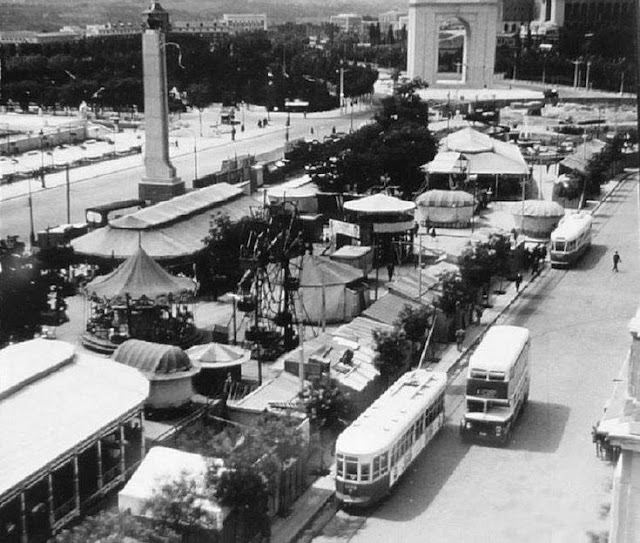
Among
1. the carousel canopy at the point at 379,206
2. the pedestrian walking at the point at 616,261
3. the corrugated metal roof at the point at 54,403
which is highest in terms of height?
the corrugated metal roof at the point at 54,403

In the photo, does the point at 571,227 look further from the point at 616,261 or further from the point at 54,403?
the point at 54,403

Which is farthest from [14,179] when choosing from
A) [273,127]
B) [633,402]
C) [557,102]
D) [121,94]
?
[557,102]

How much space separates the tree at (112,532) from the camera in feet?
36.2

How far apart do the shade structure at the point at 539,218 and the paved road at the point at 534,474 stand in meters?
9.87

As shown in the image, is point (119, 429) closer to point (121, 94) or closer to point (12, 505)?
point (12, 505)

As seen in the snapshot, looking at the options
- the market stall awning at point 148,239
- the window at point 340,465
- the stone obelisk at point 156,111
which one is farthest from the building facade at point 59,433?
the stone obelisk at point 156,111

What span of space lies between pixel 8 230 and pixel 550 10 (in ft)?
379

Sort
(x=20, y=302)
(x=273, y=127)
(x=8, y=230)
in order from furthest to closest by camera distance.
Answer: (x=273, y=127) → (x=8, y=230) → (x=20, y=302)

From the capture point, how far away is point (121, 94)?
80.2 meters

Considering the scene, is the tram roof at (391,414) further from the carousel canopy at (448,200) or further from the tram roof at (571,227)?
the carousel canopy at (448,200)

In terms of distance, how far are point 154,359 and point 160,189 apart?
65.9 ft

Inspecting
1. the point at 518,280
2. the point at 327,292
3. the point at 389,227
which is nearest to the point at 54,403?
the point at 327,292

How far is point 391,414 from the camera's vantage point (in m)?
15.8

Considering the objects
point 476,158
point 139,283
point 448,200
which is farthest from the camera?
point 476,158
